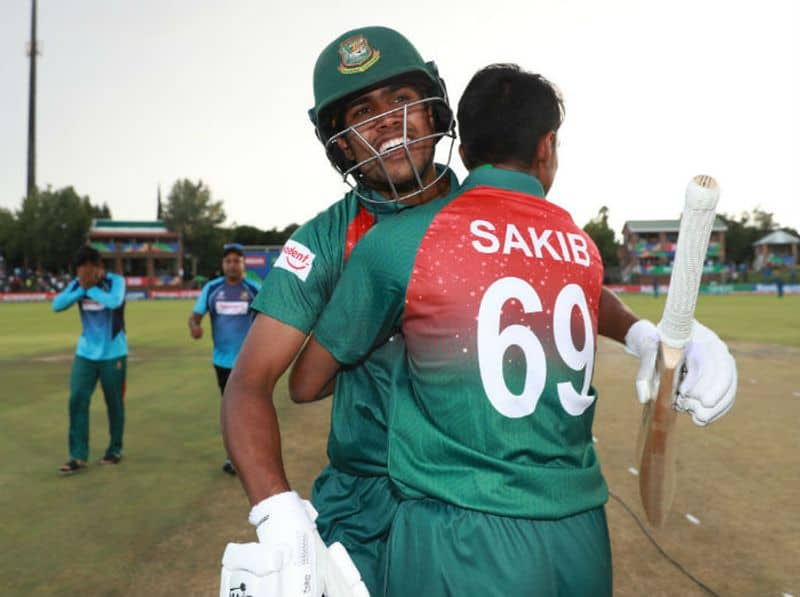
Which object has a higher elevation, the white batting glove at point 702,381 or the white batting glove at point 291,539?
the white batting glove at point 702,381

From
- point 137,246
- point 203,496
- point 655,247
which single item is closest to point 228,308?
point 203,496

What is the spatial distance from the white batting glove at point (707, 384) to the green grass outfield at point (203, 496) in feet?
7.63

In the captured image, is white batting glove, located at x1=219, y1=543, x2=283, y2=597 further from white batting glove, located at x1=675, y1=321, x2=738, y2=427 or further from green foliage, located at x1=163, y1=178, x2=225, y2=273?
green foliage, located at x1=163, y1=178, x2=225, y2=273

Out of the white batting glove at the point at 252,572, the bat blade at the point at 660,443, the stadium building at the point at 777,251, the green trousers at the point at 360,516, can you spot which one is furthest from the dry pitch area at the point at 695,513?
the stadium building at the point at 777,251

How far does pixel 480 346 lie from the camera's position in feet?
4.74

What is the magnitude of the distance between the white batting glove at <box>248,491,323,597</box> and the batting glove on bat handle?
89 cm

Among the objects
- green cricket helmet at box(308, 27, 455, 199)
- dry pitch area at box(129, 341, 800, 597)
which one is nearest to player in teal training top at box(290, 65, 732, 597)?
green cricket helmet at box(308, 27, 455, 199)

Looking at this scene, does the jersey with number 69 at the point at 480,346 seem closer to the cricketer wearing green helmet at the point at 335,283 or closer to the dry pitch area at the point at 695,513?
the cricketer wearing green helmet at the point at 335,283

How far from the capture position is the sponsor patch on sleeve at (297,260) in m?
1.64

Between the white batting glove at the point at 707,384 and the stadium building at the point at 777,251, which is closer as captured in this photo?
the white batting glove at the point at 707,384

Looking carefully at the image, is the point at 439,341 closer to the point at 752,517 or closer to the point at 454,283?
the point at 454,283

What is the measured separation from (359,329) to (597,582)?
0.78 m

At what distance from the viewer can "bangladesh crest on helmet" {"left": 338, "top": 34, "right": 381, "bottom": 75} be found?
5.72 ft

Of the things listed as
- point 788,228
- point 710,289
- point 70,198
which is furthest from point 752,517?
point 788,228
